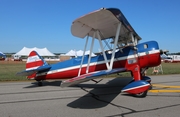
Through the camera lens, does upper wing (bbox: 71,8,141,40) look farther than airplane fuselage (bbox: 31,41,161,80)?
No

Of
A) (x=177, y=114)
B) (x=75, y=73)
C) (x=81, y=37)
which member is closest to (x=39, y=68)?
(x=75, y=73)

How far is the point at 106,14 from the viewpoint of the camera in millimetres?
5934

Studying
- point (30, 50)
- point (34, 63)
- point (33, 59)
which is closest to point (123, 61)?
point (34, 63)

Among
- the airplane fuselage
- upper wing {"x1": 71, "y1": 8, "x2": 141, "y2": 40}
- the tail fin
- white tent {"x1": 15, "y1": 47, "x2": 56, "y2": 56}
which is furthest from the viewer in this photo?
white tent {"x1": 15, "y1": 47, "x2": 56, "y2": 56}

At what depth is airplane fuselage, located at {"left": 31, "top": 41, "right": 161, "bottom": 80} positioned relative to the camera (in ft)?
24.6

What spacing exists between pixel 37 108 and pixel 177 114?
3868 millimetres

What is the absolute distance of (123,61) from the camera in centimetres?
791

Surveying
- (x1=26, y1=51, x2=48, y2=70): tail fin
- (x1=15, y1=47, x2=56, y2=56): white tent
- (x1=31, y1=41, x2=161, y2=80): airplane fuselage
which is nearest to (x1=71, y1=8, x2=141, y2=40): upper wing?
(x1=31, y1=41, x2=161, y2=80): airplane fuselage

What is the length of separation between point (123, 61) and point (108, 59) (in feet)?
2.48

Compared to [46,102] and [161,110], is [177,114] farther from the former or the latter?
[46,102]

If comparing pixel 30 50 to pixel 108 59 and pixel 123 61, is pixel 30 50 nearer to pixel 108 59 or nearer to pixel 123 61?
pixel 108 59

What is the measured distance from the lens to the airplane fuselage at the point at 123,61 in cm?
749

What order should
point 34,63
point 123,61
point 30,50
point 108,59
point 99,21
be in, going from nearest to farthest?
point 99,21
point 123,61
point 108,59
point 34,63
point 30,50

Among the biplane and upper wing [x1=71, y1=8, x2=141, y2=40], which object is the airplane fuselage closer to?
the biplane
